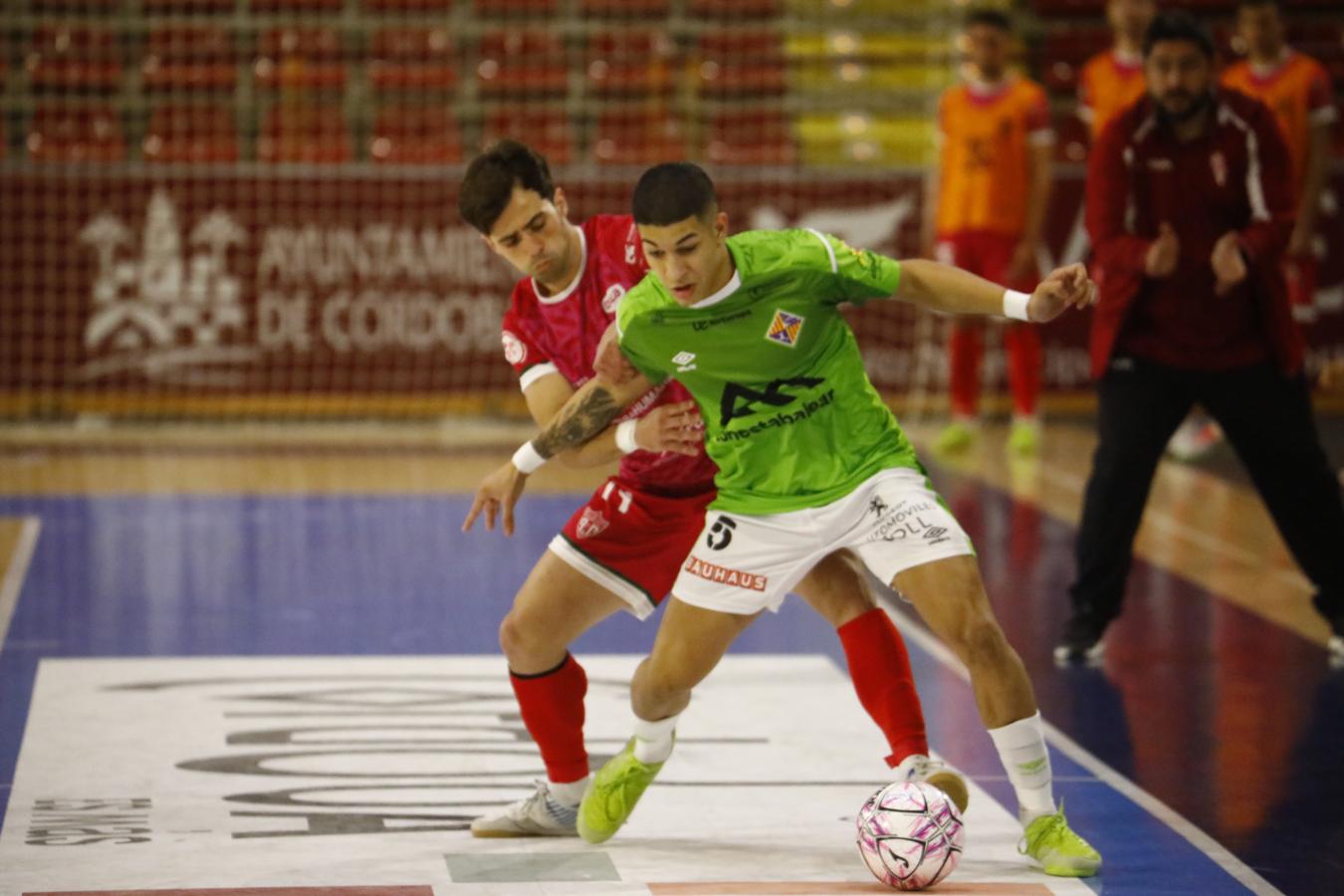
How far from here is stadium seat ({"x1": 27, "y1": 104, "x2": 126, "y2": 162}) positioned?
14.6 metres

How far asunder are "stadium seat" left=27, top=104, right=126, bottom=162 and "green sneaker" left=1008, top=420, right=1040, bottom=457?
6.83 meters

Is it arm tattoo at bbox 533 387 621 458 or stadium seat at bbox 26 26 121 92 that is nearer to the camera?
arm tattoo at bbox 533 387 621 458

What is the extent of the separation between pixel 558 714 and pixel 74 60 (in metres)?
11.4

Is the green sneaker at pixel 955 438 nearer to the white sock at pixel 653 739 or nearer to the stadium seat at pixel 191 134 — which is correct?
the stadium seat at pixel 191 134

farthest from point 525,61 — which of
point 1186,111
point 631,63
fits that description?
point 1186,111

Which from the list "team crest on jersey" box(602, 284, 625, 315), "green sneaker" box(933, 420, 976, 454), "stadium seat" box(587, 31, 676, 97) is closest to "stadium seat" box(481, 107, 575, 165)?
"stadium seat" box(587, 31, 676, 97)

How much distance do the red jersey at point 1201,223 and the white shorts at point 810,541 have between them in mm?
2648

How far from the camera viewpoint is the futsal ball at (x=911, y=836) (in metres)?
4.80

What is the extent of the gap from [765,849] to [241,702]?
240 centimetres

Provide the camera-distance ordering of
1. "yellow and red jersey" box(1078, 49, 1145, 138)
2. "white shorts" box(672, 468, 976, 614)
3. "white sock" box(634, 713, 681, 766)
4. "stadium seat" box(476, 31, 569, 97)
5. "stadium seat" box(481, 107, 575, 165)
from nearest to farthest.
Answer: "white shorts" box(672, 468, 976, 614)
"white sock" box(634, 713, 681, 766)
"yellow and red jersey" box(1078, 49, 1145, 138)
"stadium seat" box(481, 107, 575, 165)
"stadium seat" box(476, 31, 569, 97)

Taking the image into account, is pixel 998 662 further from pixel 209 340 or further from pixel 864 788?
pixel 209 340

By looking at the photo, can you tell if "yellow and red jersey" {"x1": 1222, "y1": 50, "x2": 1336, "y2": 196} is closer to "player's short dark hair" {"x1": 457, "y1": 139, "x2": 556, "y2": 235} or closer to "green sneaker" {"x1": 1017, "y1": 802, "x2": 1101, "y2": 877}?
"green sneaker" {"x1": 1017, "y1": 802, "x2": 1101, "y2": 877}

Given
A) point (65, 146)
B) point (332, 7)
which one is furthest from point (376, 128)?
point (65, 146)

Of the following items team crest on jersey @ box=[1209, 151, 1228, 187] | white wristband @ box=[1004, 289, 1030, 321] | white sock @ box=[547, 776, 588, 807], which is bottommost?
white sock @ box=[547, 776, 588, 807]
